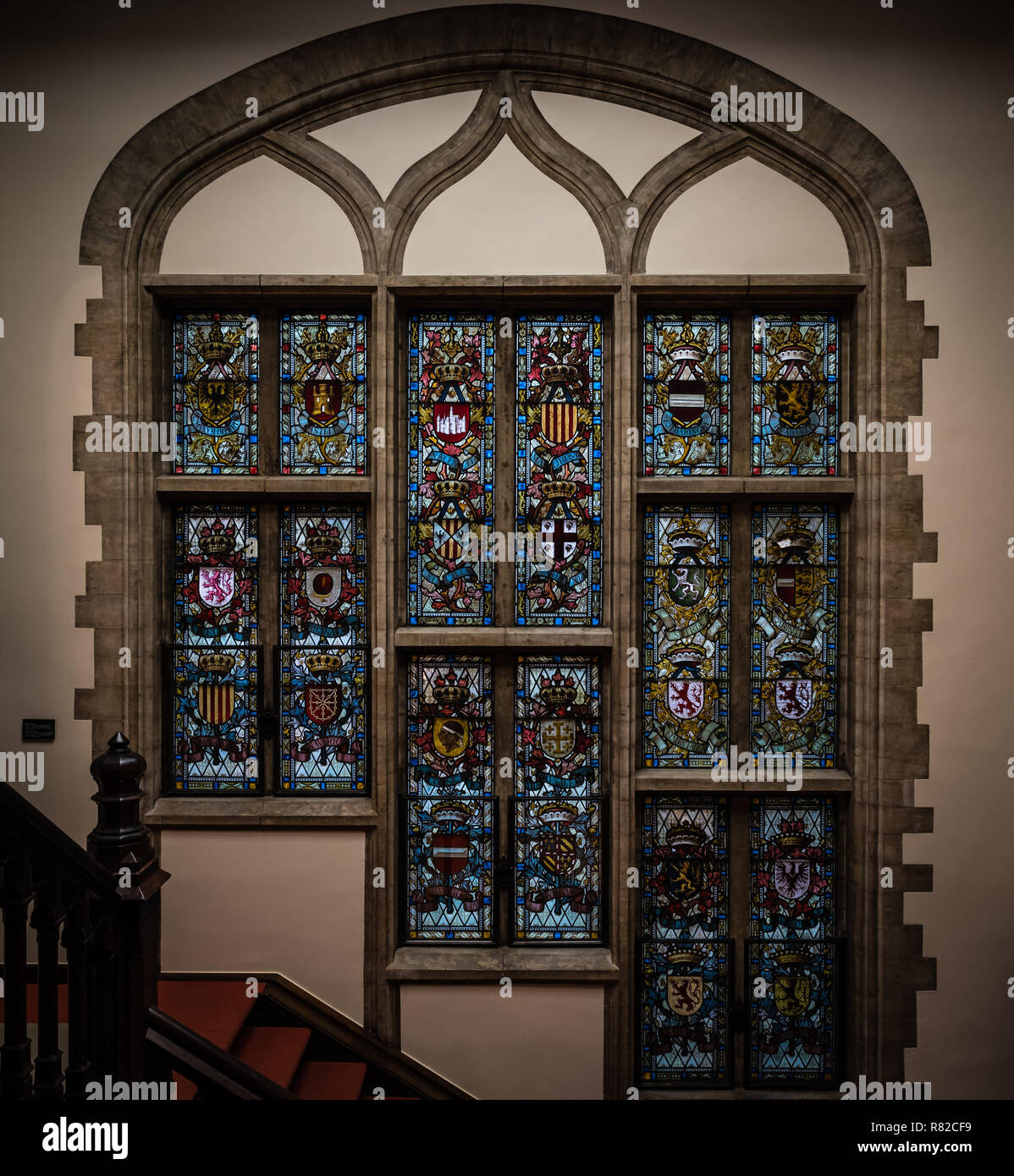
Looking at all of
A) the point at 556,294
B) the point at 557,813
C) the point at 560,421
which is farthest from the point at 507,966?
the point at 556,294

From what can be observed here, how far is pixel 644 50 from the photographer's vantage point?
2.94 m

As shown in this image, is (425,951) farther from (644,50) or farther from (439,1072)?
(644,50)

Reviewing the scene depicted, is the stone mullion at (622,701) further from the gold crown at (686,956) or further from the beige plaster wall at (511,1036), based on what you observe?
the gold crown at (686,956)

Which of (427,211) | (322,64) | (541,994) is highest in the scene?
(322,64)

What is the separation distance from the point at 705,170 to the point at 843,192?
1.80ft

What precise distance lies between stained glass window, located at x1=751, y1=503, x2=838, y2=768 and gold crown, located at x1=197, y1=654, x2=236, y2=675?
217 centimetres

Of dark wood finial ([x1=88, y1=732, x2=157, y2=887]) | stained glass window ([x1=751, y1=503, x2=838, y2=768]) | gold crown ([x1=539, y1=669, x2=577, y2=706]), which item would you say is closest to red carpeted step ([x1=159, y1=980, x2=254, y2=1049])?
dark wood finial ([x1=88, y1=732, x2=157, y2=887])

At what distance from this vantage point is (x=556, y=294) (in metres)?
3.00

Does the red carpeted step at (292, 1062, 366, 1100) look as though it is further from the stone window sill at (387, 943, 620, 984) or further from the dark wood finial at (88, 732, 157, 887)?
the dark wood finial at (88, 732, 157, 887)

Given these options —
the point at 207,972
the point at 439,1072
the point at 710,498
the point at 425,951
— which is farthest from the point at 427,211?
the point at 439,1072

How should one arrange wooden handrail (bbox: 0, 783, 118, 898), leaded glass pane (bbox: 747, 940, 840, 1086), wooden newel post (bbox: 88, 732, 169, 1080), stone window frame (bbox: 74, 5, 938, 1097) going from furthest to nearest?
leaded glass pane (bbox: 747, 940, 840, 1086)
stone window frame (bbox: 74, 5, 938, 1097)
wooden newel post (bbox: 88, 732, 169, 1080)
wooden handrail (bbox: 0, 783, 118, 898)

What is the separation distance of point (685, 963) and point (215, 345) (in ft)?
10.5

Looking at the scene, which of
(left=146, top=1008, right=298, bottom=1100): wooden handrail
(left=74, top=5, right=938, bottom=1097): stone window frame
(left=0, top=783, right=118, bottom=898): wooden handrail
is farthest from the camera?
(left=74, top=5, right=938, bottom=1097): stone window frame

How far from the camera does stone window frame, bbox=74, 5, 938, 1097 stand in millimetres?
2955
